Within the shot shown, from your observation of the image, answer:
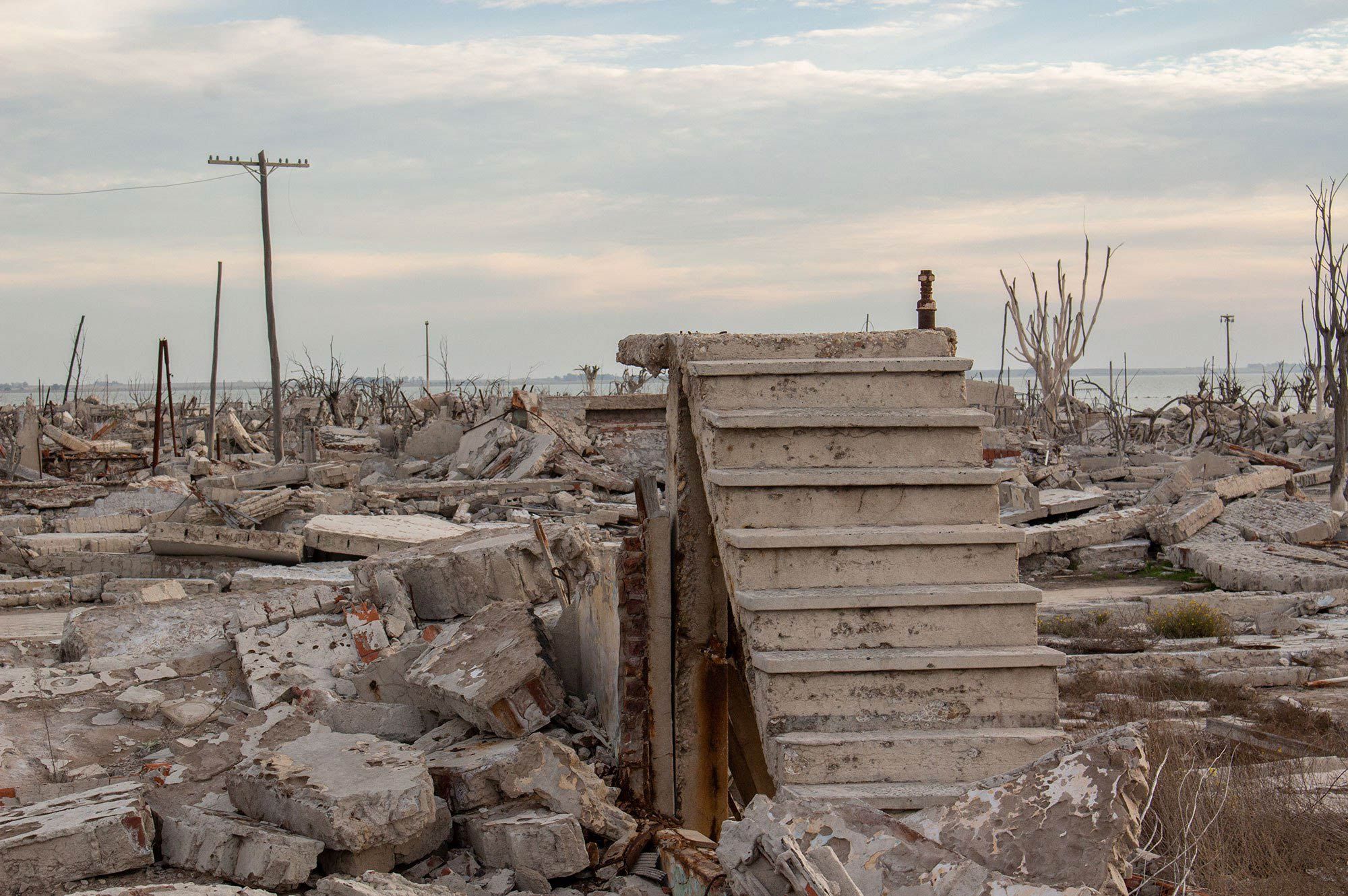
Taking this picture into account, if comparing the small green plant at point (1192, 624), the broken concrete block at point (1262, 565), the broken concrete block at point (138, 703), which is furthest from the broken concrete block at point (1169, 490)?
the broken concrete block at point (138, 703)

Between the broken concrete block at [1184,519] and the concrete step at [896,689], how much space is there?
30.2 ft

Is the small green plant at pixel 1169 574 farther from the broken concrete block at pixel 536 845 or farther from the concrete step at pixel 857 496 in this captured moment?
the broken concrete block at pixel 536 845

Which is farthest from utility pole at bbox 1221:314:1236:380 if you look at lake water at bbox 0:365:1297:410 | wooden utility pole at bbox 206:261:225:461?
wooden utility pole at bbox 206:261:225:461

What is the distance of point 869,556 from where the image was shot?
3.66m

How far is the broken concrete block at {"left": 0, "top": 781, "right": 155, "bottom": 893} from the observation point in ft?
11.5

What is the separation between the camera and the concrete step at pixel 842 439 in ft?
12.4

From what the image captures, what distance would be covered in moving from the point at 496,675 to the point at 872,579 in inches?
78.9

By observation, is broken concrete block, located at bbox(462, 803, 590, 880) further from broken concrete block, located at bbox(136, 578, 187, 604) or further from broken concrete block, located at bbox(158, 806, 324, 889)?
broken concrete block, located at bbox(136, 578, 187, 604)

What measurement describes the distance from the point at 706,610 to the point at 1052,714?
1.57 metres

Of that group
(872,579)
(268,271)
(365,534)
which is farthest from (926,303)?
(268,271)

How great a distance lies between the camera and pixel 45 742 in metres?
5.31

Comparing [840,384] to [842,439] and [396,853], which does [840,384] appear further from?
[396,853]

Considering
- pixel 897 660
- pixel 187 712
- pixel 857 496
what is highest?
pixel 857 496

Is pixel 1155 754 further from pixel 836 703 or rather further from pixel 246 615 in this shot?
pixel 246 615
